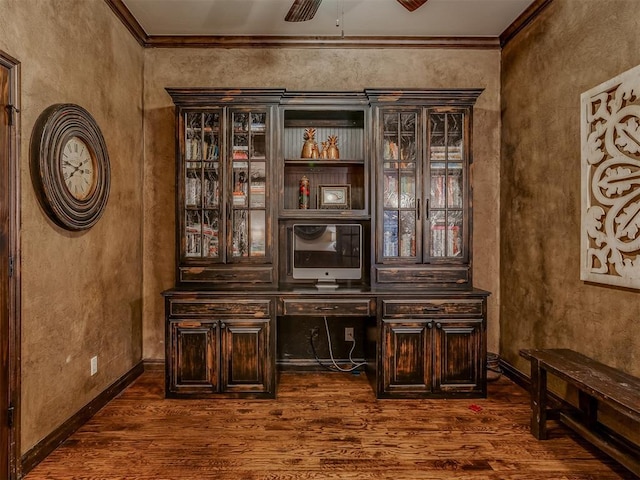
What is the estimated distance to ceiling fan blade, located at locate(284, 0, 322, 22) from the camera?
7.39 feet

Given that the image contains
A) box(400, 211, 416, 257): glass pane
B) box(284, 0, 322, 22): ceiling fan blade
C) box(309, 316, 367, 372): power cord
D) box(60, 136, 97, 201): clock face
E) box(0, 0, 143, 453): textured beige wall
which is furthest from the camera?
box(309, 316, 367, 372): power cord

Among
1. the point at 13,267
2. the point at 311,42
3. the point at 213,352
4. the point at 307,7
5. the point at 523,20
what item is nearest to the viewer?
the point at 13,267

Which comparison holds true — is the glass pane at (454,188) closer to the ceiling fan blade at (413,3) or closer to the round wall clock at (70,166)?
the ceiling fan blade at (413,3)

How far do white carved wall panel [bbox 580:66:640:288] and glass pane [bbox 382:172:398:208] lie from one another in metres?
1.34

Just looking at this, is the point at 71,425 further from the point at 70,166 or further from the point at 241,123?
the point at 241,123

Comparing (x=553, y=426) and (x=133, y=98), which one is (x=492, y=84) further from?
(x=133, y=98)

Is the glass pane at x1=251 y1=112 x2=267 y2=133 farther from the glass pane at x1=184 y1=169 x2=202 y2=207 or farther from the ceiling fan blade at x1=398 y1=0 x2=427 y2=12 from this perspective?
the ceiling fan blade at x1=398 y1=0 x2=427 y2=12

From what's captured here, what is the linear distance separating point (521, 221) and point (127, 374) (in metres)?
3.70

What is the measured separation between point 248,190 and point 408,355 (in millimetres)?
1912

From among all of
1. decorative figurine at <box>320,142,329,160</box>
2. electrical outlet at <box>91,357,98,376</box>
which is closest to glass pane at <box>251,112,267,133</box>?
decorative figurine at <box>320,142,329,160</box>

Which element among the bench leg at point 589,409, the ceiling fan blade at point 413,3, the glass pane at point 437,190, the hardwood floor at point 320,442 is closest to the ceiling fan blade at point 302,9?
the ceiling fan blade at point 413,3

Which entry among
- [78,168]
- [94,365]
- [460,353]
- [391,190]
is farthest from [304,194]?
[94,365]

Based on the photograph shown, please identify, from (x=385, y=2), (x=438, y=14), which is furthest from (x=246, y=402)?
(x=438, y=14)

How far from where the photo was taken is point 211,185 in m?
3.28
